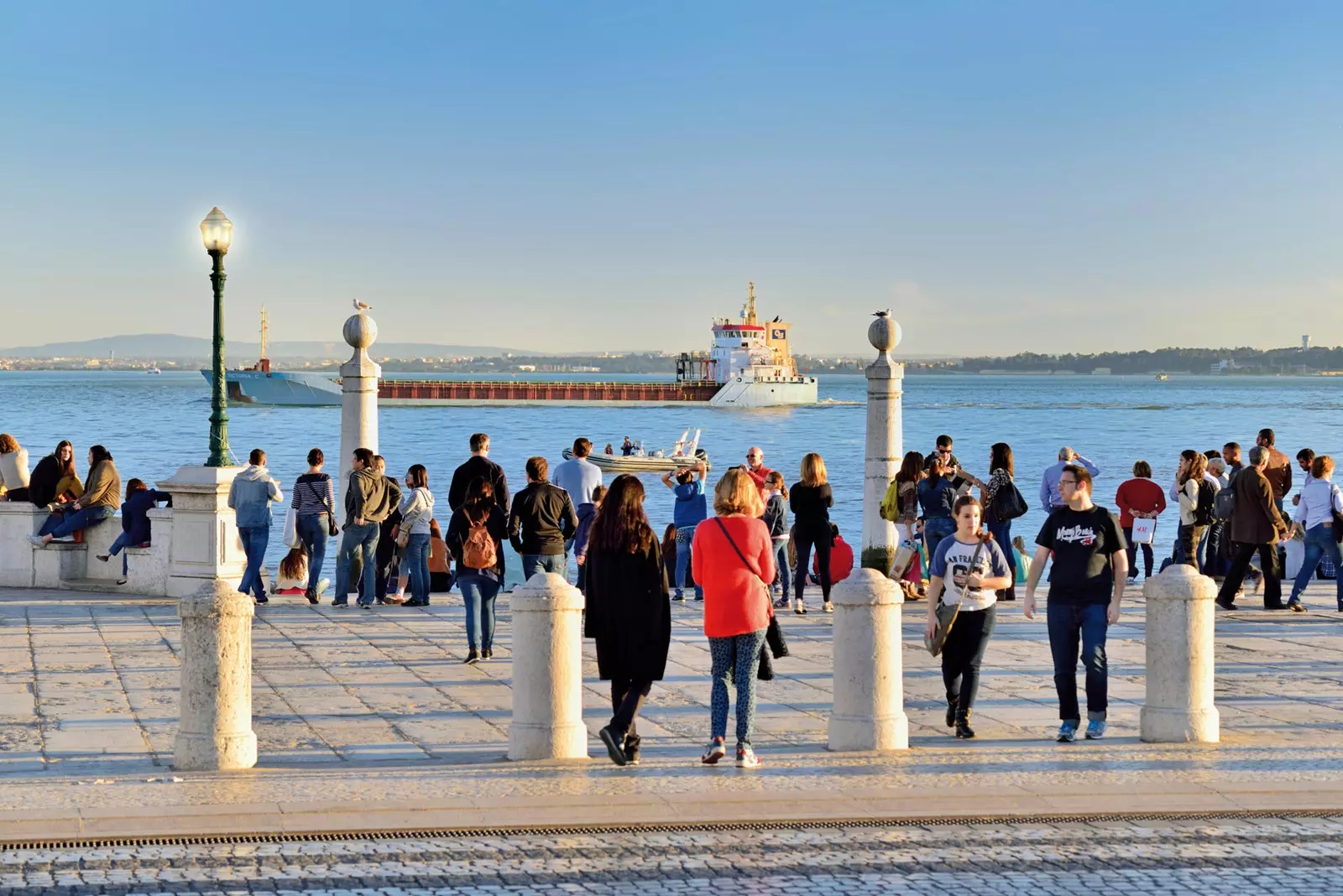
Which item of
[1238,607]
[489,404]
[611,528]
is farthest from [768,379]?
[611,528]

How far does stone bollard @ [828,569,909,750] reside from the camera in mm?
8711

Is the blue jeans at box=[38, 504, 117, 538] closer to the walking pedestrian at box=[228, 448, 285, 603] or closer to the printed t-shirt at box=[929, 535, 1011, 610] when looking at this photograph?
the walking pedestrian at box=[228, 448, 285, 603]

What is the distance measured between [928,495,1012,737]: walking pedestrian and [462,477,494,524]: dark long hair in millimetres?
3883

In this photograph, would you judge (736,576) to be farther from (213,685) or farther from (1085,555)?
(213,685)

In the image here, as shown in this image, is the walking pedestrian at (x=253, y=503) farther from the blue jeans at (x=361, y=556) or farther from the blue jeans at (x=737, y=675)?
the blue jeans at (x=737, y=675)

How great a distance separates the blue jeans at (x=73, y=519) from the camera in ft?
55.3

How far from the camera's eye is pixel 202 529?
1573cm

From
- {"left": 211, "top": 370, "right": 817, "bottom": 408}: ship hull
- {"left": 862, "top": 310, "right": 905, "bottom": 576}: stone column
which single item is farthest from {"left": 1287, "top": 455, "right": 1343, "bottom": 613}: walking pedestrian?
{"left": 211, "top": 370, "right": 817, "bottom": 408}: ship hull

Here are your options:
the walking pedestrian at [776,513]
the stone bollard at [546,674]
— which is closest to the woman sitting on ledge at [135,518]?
the walking pedestrian at [776,513]

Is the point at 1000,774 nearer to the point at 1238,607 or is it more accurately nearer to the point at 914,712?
the point at 914,712

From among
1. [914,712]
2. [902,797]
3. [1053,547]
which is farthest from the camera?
[914,712]

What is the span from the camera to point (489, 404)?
417ft

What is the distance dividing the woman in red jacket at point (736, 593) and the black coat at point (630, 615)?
0.26 metres

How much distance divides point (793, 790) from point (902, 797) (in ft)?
1.77
